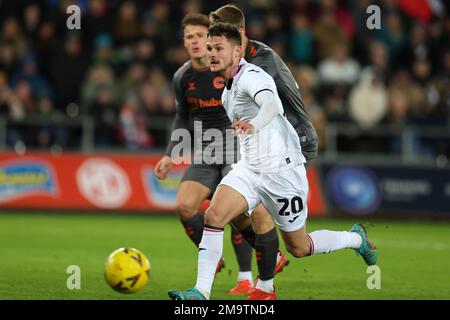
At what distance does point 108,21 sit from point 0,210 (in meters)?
4.43

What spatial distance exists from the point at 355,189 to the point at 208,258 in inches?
426

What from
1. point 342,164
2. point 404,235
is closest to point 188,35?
point 404,235

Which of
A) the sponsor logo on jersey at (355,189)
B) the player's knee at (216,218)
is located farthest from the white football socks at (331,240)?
the sponsor logo on jersey at (355,189)

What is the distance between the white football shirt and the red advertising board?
9440 mm

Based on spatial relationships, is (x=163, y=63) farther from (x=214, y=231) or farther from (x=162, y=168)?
(x=214, y=231)

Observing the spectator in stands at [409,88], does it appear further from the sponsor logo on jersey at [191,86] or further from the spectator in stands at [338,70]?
the sponsor logo on jersey at [191,86]

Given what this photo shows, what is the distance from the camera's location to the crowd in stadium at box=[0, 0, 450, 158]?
17.5m

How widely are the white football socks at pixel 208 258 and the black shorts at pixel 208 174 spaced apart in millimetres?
2002

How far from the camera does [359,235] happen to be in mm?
8406

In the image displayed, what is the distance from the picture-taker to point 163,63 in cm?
1852

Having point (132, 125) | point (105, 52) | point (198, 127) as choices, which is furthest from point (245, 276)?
point (105, 52)

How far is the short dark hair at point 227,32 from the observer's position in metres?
7.46
